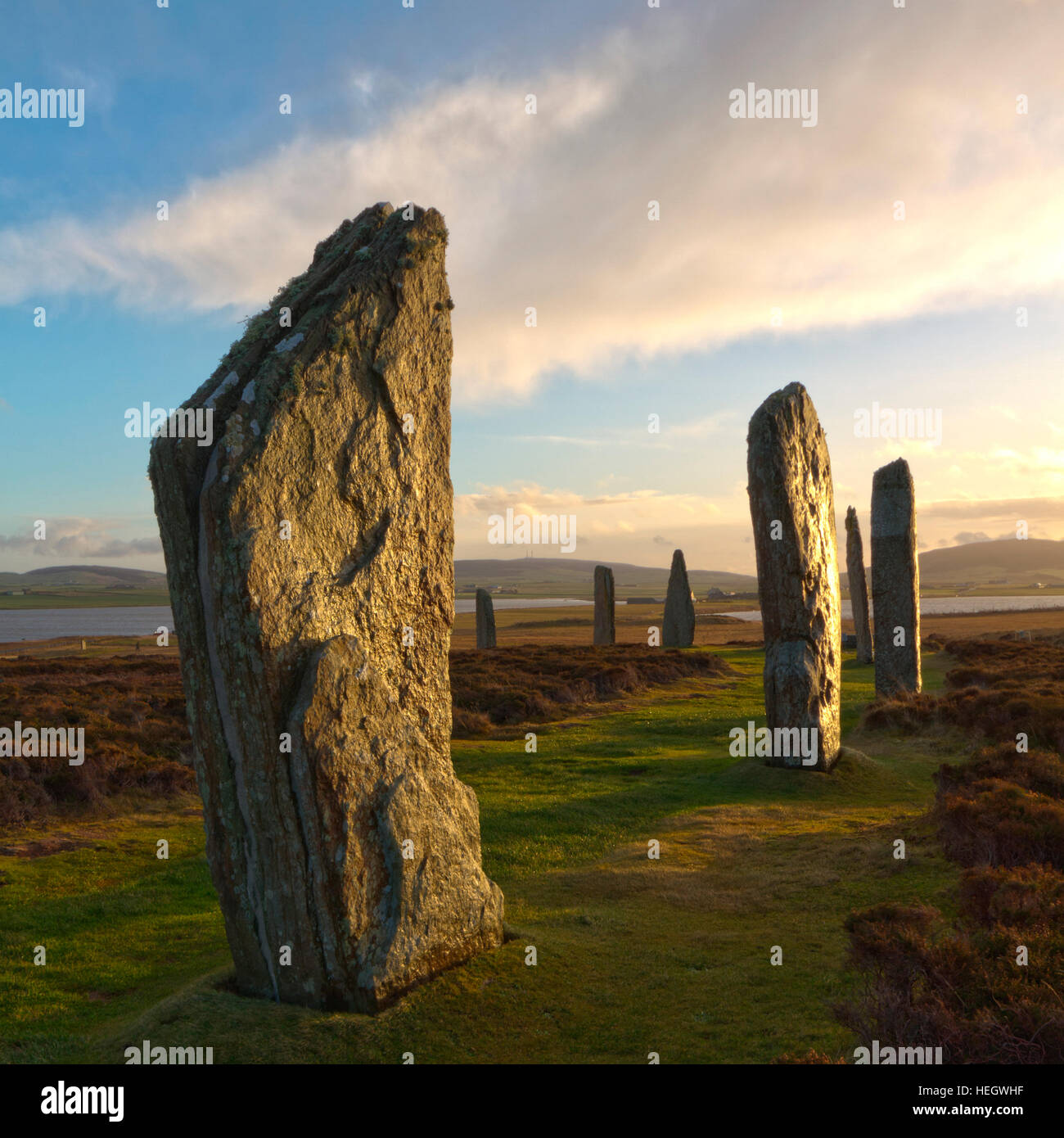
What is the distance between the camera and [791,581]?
13203 millimetres

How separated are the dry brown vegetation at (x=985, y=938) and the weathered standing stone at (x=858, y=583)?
1927 centimetres

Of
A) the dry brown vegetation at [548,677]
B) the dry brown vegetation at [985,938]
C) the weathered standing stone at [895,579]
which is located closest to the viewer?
the dry brown vegetation at [985,938]

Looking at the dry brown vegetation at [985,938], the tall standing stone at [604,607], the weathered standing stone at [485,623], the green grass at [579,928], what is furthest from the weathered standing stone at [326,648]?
the tall standing stone at [604,607]

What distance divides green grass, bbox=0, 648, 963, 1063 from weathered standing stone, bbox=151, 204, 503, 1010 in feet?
1.55

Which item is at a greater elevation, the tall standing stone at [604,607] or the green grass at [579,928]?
the tall standing stone at [604,607]

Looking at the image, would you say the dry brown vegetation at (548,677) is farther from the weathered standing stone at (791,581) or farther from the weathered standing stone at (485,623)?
the weathered standing stone at (791,581)

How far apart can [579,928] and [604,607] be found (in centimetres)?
3072

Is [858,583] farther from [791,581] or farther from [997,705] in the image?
[791,581]

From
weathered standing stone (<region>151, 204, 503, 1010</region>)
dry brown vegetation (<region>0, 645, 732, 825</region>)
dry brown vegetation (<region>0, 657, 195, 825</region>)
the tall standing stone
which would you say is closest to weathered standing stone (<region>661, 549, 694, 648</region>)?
the tall standing stone

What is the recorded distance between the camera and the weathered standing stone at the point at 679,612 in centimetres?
3725

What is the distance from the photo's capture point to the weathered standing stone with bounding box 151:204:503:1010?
18.1 ft

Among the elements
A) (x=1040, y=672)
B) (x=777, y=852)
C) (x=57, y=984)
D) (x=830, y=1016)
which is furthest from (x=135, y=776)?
(x=1040, y=672)

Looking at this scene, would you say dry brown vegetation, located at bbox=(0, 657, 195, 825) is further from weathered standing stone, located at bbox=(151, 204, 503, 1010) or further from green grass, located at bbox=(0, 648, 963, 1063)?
weathered standing stone, located at bbox=(151, 204, 503, 1010)

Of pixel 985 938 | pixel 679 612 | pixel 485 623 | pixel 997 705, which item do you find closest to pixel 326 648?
pixel 985 938
